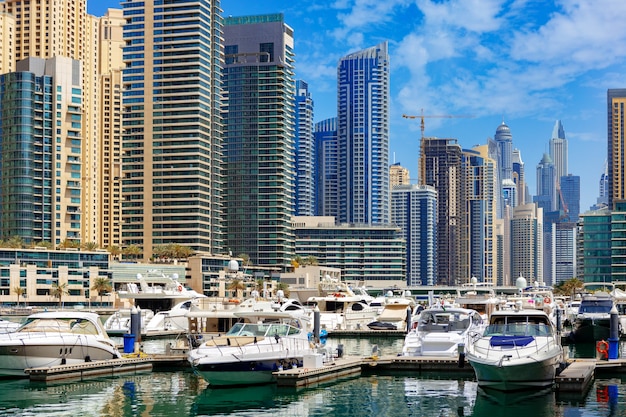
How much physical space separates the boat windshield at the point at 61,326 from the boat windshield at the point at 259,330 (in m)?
8.63

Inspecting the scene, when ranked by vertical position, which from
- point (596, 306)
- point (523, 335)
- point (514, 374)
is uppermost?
point (523, 335)

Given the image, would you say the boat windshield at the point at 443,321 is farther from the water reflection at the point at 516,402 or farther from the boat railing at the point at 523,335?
the water reflection at the point at 516,402

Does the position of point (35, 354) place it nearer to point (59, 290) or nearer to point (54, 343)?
point (54, 343)

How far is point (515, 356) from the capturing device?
38594mm

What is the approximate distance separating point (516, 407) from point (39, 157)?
170 metres

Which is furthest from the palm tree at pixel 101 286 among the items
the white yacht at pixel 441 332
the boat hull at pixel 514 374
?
the boat hull at pixel 514 374

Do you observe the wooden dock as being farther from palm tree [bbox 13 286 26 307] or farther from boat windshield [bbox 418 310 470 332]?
palm tree [bbox 13 286 26 307]

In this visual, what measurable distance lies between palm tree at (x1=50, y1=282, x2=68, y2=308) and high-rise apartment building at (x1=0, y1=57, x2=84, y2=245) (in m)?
19.8

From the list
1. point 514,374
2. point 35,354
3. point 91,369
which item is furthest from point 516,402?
point 35,354

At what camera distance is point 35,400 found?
39344 millimetres

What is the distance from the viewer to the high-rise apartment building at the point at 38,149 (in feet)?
631

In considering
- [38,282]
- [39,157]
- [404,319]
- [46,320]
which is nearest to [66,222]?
[39,157]

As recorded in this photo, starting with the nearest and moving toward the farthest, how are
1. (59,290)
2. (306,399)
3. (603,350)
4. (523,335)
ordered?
1. (306,399)
2. (523,335)
3. (603,350)
4. (59,290)

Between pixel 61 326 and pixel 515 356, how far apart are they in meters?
22.1
